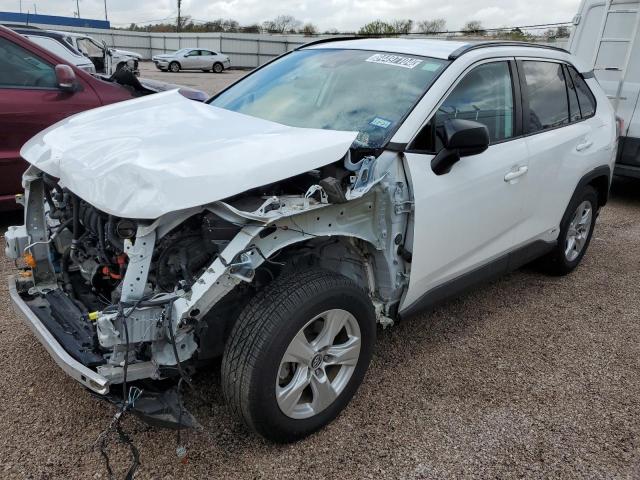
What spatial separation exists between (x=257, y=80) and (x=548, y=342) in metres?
2.66

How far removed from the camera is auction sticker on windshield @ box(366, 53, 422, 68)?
126 inches

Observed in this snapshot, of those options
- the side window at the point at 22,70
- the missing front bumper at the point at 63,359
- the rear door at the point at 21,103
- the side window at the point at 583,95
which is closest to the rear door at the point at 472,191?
the side window at the point at 583,95

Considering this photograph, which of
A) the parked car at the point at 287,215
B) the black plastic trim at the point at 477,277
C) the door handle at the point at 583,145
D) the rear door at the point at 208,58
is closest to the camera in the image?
the parked car at the point at 287,215

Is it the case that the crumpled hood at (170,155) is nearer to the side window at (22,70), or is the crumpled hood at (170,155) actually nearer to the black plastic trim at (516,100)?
the black plastic trim at (516,100)

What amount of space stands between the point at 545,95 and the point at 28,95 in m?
4.38

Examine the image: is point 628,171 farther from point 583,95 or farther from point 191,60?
point 191,60

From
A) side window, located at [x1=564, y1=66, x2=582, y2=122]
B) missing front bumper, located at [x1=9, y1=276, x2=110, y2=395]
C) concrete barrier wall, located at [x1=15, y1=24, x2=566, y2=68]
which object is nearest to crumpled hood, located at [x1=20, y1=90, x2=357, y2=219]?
missing front bumper, located at [x1=9, y1=276, x2=110, y2=395]

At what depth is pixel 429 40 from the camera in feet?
11.8

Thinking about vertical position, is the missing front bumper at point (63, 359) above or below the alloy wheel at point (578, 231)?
above

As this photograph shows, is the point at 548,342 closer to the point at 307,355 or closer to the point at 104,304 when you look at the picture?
the point at 307,355

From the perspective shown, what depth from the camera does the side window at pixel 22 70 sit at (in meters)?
4.90

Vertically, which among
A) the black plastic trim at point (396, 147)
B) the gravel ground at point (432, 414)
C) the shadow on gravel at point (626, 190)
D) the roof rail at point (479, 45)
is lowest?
the shadow on gravel at point (626, 190)

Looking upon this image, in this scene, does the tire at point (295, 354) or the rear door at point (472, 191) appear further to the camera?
the rear door at point (472, 191)

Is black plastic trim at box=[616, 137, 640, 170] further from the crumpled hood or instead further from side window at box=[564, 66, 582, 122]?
the crumpled hood
